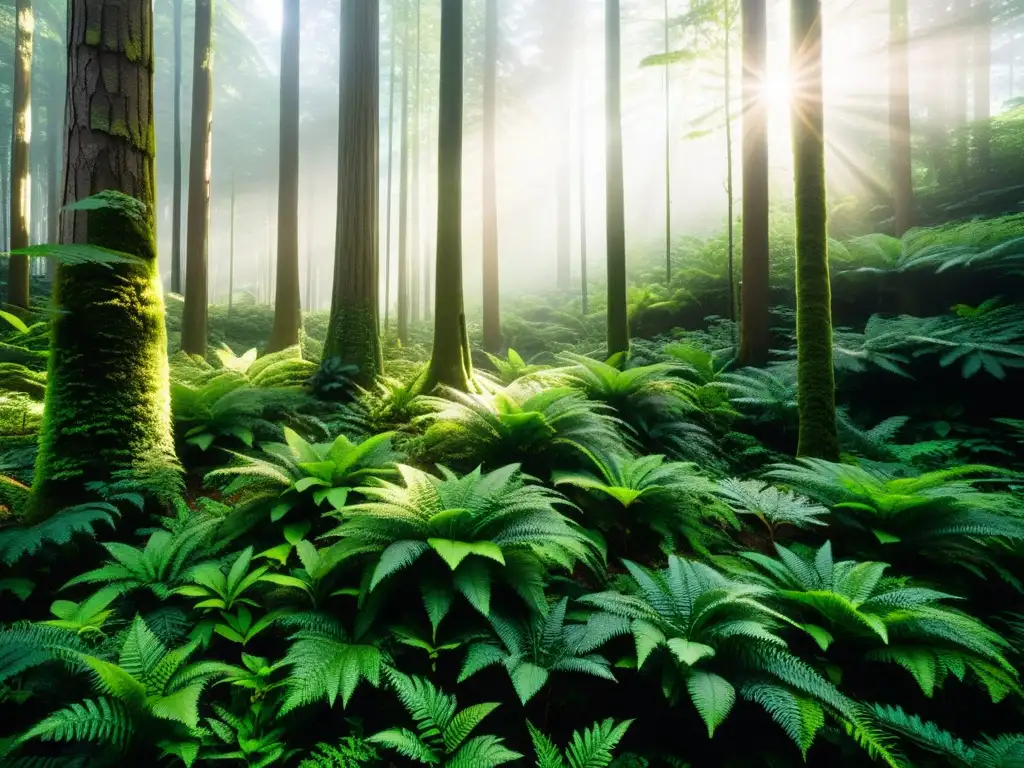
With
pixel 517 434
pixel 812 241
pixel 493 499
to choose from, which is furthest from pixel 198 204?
pixel 812 241

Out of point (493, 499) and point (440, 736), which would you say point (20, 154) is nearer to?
point (493, 499)

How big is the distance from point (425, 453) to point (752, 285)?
6054mm

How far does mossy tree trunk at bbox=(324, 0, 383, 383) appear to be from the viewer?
7.08 meters

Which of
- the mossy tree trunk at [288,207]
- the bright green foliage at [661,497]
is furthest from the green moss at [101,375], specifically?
the mossy tree trunk at [288,207]

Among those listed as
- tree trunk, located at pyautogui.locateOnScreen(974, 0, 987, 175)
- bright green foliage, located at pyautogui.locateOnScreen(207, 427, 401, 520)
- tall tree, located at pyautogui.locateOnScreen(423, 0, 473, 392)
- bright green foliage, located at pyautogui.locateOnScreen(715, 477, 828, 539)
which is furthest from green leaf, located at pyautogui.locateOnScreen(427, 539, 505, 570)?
tree trunk, located at pyautogui.locateOnScreen(974, 0, 987, 175)

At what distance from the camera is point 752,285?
25.3ft

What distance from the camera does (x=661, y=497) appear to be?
3.59 meters

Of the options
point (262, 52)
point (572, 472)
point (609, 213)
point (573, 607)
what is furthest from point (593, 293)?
point (262, 52)

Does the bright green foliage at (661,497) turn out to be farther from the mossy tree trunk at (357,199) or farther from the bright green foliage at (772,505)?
the mossy tree trunk at (357,199)

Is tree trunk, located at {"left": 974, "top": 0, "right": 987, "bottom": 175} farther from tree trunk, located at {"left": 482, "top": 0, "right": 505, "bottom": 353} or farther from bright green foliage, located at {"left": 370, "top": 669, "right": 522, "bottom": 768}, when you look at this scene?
bright green foliage, located at {"left": 370, "top": 669, "right": 522, "bottom": 768}

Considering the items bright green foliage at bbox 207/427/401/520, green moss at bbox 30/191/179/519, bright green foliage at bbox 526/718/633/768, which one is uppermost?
green moss at bbox 30/191/179/519

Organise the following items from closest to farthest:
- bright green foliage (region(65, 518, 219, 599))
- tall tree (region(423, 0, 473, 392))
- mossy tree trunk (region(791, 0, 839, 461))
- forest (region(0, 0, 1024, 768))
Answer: forest (region(0, 0, 1024, 768)), bright green foliage (region(65, 518, 219, 599)), mossy tree trunk (region(791, 0, 839, 461)), tall tree (region(423, 0, 473, 392))

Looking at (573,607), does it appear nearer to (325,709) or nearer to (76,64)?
(325,709)

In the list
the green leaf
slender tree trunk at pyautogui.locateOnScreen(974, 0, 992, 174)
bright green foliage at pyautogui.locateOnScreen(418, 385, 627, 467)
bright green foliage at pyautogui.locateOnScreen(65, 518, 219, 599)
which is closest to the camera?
the green leaf
